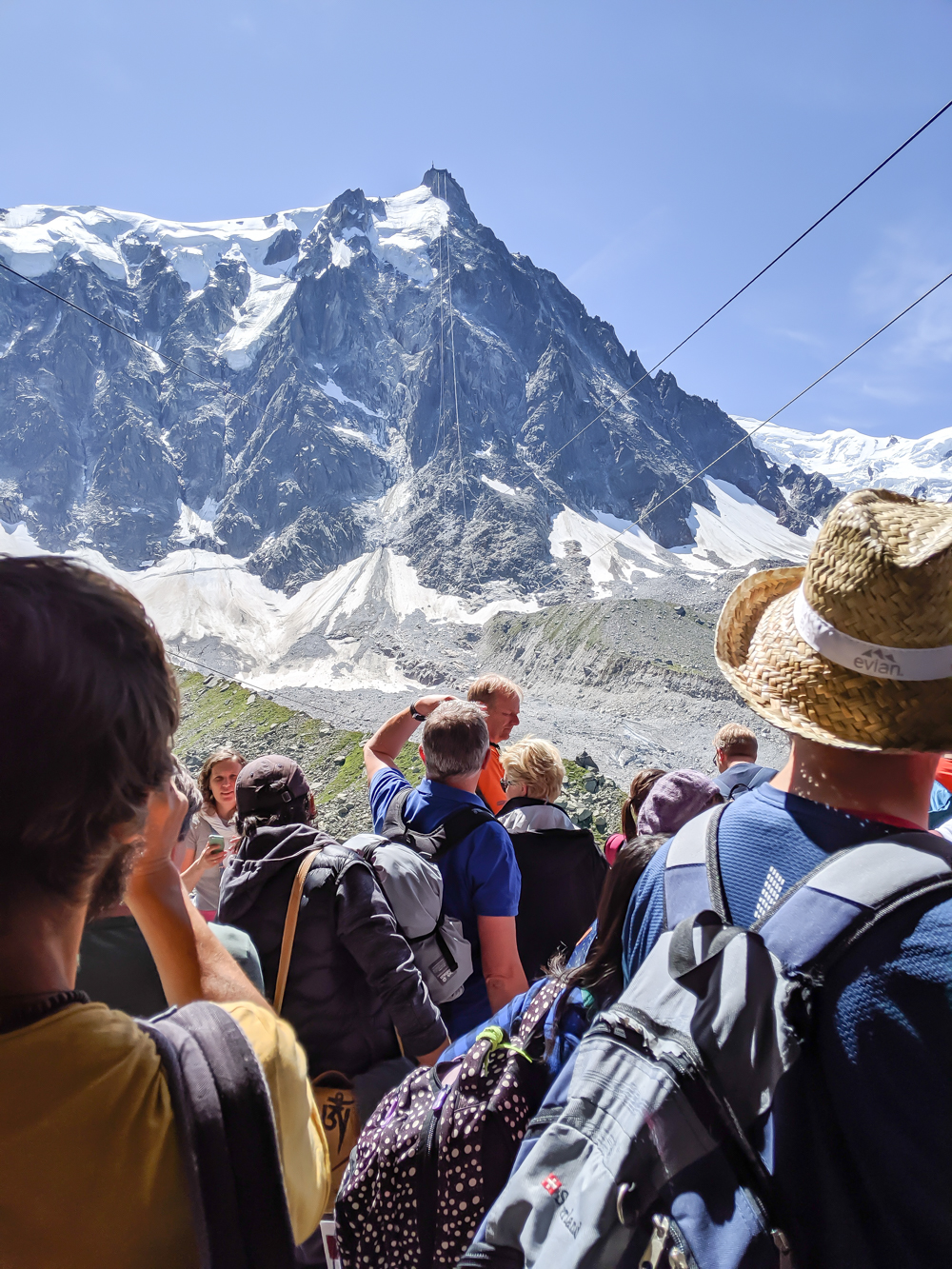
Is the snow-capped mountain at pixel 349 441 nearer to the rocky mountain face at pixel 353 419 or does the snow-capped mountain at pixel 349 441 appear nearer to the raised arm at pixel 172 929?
the rocky mountain face at pixel 353 419

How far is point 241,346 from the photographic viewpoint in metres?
151

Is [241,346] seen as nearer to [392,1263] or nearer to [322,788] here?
[322,788]

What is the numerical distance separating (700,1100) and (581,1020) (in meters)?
0.65

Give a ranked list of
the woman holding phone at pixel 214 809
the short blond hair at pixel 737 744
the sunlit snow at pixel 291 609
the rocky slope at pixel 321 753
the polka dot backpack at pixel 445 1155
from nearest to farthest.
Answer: the polka dot backpack at pixel 445 1155
the woman holding phone at pixel 214 809
the short blond hair at pixel 737 744
the rocky slope at pixel 321 753
the sunlit snow at pixel 291 609

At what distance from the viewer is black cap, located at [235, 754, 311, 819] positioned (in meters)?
2.84

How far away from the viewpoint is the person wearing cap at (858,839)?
108 cm

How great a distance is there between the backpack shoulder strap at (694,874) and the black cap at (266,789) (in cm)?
168

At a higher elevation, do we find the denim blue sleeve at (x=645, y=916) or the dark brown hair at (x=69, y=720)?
the dark brown hair at (x=69, y=720)

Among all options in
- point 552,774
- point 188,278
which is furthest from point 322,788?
point 188,278

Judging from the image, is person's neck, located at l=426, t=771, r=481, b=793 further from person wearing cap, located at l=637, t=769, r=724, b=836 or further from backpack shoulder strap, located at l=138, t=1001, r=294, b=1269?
backpack shoulder strap, located at l=138, t=1001, r=294, b=1269

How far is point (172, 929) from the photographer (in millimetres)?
1410

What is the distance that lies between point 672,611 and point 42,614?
242ft

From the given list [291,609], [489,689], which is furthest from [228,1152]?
[291,609]

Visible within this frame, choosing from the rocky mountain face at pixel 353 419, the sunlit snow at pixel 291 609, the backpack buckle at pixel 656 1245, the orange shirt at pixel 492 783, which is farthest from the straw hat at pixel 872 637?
the rocky mountain face at pixel 353 419
